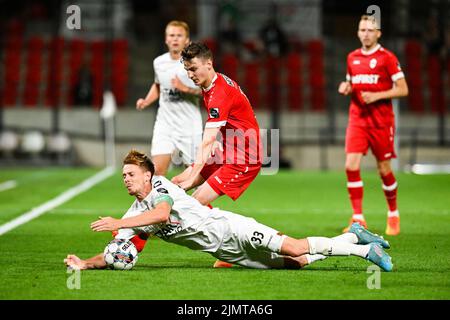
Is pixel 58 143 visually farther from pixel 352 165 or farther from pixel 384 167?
pixel 384 167

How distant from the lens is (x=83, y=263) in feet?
29.7

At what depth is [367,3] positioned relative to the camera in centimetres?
2733

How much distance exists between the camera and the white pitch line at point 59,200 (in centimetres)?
1306

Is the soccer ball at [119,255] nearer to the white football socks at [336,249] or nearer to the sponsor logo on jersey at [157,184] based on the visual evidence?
the sponsor logo on jersey at [157,184]

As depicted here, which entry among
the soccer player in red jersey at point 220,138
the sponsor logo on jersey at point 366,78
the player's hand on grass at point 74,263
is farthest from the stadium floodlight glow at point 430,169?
the player's hand on grass at point 74,263

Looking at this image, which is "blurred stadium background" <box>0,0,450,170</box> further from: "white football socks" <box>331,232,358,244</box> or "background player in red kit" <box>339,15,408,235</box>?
"white football socks" <box>331,232,358,244</box>

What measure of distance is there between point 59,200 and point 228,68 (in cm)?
1045

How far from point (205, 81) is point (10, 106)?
17.2 metres

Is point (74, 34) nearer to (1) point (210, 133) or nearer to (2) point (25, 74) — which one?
(2) point (25, 74)

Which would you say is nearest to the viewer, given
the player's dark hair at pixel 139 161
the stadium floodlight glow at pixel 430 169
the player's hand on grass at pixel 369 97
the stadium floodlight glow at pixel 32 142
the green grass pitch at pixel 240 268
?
the green grass pitch at pixel 240 268

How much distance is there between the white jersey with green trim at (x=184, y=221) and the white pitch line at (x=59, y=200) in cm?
378

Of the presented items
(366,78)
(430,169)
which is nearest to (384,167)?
(366,78)

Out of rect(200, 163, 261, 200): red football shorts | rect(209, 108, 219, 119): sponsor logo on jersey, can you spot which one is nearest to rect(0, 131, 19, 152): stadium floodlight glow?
rect(200, 163, 261, 200): red football shorts

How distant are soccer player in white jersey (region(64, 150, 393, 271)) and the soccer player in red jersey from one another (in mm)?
732
